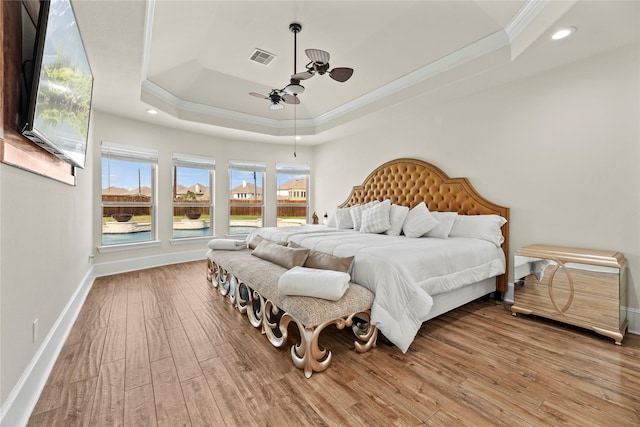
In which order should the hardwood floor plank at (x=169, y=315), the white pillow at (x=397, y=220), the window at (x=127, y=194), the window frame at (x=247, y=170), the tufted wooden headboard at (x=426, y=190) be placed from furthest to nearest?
the window frame at (x=247, y=170)
the window at (x=127, y=194)
the white pillow at (x=397, y=220)
the tufted wooden headboard at (x=426, y=190)
the hardwood floor plank at (x=169, y=315)

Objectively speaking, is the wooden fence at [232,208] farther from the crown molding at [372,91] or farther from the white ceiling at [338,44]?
the crown molding at [372,91]

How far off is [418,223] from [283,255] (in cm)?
195

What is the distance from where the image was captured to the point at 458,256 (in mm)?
2797

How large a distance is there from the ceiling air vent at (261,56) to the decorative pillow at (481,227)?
11.0 feet

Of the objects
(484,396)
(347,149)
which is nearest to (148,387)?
(484,396)

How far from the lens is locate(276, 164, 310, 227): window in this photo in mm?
6707

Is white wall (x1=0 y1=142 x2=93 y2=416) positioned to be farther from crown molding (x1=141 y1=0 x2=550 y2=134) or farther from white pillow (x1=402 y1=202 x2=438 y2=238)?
white pillow (x1=402 y1=202 x2=438 y2=238)

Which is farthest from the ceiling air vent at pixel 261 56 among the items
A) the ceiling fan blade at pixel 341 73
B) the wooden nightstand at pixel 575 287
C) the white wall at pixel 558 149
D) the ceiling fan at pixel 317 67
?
the wooden nightstand at pixel 575 287

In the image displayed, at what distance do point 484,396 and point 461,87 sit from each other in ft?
11.2

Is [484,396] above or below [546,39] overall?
below

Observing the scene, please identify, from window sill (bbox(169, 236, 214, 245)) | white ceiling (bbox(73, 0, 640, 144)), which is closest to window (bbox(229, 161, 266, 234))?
window sill (bbox(169, 236, 214, 245))

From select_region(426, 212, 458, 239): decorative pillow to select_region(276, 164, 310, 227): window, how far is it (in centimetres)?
380

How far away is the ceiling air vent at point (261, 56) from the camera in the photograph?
3.53 meters

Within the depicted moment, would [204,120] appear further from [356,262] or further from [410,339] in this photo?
[410,339]
